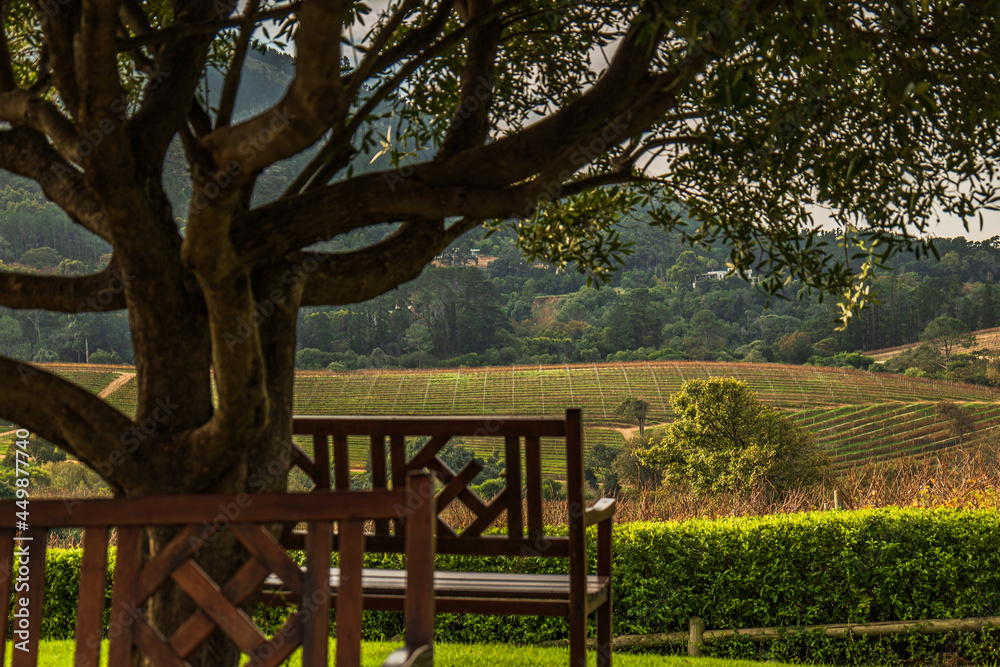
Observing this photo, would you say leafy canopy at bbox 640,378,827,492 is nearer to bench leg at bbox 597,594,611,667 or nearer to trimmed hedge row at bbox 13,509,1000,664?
trimmed hedge row at bbox 13,509,1000,664

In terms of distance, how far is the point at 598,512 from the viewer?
2.71 metres

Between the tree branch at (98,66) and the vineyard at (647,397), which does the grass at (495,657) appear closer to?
the tree branch at (98,66)

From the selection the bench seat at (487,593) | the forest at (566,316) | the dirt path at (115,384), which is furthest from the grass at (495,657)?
the forest at (566,316)

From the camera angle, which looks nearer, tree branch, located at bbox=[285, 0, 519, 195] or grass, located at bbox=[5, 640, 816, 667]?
tree branch, located at bbox=[285, 0, 519, 195]

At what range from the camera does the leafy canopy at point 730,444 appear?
11531mm

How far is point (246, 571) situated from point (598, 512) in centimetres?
147

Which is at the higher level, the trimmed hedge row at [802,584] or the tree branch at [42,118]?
the tree branch at [42,118]

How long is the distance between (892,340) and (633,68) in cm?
3333

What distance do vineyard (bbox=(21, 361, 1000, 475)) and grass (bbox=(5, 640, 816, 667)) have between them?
22.7 meters

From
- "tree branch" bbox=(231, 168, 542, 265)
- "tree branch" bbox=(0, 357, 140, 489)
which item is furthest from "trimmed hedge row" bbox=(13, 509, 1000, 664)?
"tree branch" bbox=(231, 168, 542, 265)

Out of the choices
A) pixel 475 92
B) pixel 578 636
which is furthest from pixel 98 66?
pixel 578 636

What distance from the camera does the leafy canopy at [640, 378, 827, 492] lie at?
1153 centimetres

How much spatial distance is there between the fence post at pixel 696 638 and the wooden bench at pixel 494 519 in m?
1.74

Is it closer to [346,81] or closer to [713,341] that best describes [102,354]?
[713,341]
